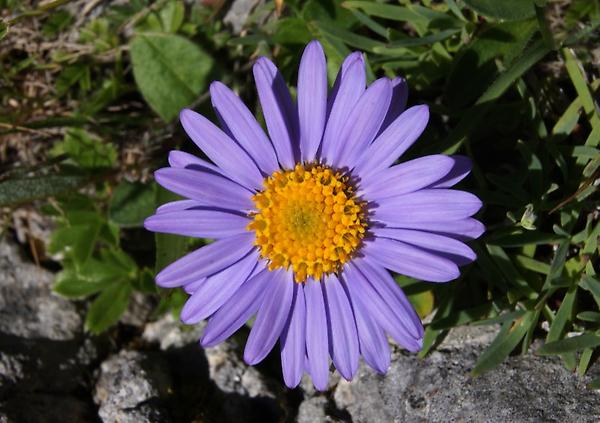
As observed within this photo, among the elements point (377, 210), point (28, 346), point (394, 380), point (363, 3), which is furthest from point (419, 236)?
point (28, 346)

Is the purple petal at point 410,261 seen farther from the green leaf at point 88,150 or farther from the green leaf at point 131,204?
the green leaf at point 88,150

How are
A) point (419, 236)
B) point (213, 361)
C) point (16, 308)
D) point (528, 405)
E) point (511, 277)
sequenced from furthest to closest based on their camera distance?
point (16, 308), point (213, 361), point (511, 277), point (528, 405), point (419, 236)

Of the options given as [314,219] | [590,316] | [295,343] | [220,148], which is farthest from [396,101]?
[590,316]

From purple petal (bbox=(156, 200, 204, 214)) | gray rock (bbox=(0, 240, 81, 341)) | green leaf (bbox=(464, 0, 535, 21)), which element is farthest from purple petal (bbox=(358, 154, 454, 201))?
gray rock (bbox=(0, 240, 81, 341))

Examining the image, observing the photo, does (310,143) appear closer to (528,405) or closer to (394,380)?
(394,380)

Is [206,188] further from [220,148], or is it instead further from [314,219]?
[314,219]
